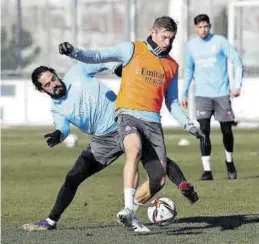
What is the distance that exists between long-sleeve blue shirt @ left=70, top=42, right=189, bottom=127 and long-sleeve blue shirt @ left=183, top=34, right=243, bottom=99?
5.37 meters

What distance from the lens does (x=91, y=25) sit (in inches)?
1374

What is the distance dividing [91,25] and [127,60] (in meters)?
24.2

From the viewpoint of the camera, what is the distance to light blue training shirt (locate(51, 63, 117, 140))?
1127cm

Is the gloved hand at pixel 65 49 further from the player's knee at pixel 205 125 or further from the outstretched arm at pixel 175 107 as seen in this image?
the player's knee at pixel 205 125

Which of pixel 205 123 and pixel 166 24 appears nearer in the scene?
pixel 166 24

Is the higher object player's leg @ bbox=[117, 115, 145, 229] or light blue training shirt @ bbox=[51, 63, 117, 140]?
light blue training shirt @ bbox=[51, 63, 117, 140]

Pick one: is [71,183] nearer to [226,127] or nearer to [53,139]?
[53,139]

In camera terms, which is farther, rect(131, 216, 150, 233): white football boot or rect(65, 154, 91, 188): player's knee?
rect(65, 154, 91, 188): player's knee

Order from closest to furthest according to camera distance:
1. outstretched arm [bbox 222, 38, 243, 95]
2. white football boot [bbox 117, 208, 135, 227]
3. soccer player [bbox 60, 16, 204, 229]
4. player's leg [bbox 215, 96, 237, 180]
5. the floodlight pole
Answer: white football boot [bbox 117, 208, 135, 227]
soccer player [bbox 60, 16, 204, 229]
outstretched arm [bbox 222, 38, 243, 95]
player's leg [bbox 215, 96, 237, 180]
the floodlight pole

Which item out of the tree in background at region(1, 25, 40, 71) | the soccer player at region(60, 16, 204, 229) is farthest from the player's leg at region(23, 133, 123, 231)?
the tree in background at region(1, 25, 40, 71)

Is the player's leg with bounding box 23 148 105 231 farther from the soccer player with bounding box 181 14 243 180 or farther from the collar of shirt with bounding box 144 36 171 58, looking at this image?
the soccer player with bounding box 181 14 243 180

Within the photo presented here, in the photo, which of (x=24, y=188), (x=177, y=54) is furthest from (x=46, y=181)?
(x=177, y=54)

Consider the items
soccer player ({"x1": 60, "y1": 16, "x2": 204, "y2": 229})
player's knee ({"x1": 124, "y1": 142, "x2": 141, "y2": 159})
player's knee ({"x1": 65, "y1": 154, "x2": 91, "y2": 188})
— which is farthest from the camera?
player's knee ({"x1": 65, "y1": 154, "x2": 91, "y2": 188})

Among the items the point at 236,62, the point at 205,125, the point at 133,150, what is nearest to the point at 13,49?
the point at 205,125
